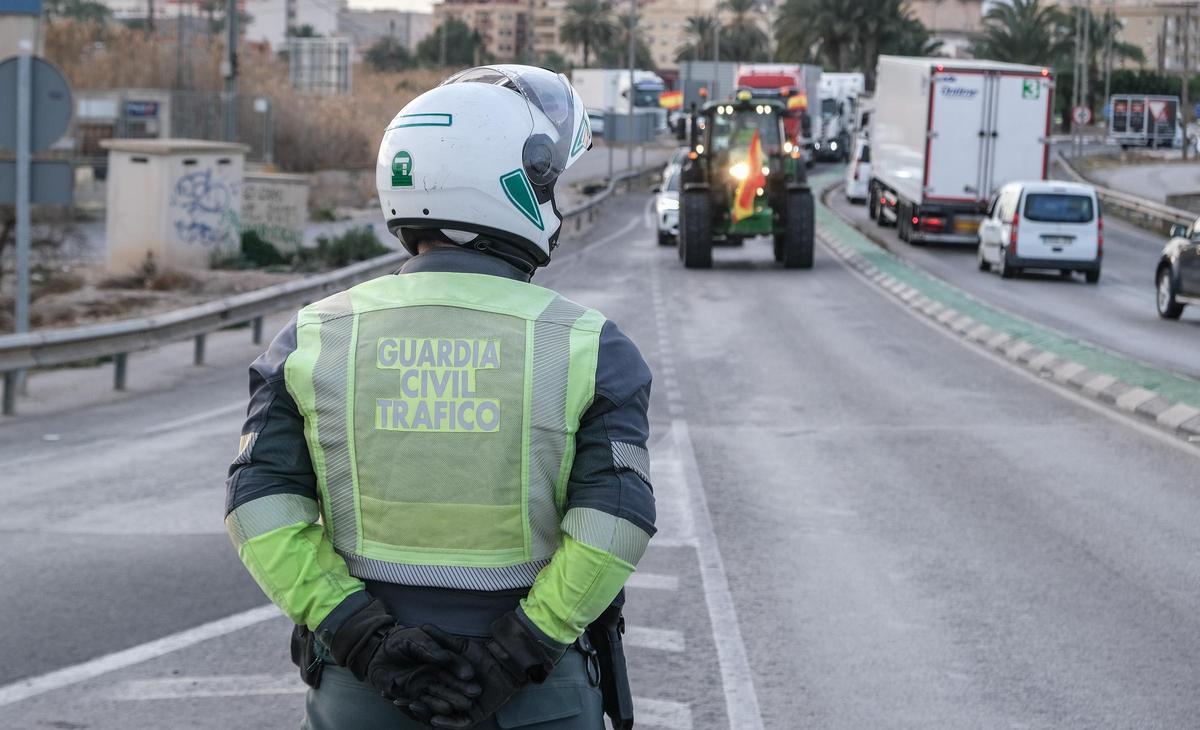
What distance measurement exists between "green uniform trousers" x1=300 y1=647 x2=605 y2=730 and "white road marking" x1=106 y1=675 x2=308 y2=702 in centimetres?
339

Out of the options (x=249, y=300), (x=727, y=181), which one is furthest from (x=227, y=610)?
(x=727, y=181)

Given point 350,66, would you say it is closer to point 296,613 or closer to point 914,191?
point 914,191

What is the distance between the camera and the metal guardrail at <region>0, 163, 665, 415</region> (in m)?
14.0

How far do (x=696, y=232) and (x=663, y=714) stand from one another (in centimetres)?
2509

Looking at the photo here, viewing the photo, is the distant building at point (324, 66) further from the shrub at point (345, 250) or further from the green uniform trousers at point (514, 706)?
the green uniform trousers at point (514, 706)

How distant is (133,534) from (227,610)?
1916 mm

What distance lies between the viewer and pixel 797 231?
31.0 metres

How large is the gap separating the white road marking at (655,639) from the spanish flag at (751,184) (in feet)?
78.0

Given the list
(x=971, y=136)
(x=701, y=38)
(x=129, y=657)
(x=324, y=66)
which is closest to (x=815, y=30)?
(x=324, y=66)

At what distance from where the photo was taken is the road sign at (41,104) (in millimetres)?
14883

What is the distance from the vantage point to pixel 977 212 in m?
37.7

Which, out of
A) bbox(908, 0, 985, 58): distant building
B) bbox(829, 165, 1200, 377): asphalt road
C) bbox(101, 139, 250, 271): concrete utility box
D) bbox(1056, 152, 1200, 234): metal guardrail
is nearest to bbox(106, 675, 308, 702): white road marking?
bbox(829, 165, 1200, 377): asphalt road

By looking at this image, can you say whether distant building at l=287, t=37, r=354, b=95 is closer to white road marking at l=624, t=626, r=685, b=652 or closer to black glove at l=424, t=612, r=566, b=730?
white road marking at l=624, t=626, r=685, b=652

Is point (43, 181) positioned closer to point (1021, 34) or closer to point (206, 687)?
point (206, 687)
